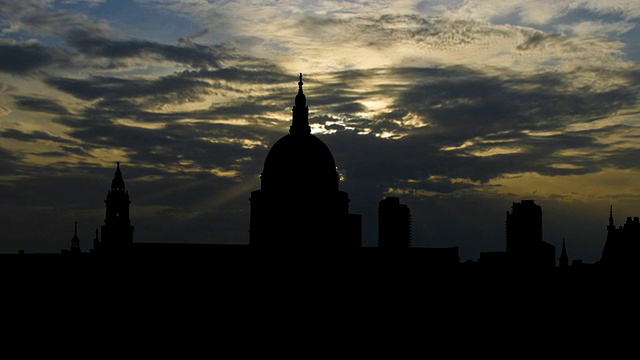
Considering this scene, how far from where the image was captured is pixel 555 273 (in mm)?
107250

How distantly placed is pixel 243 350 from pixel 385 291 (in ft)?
67.0

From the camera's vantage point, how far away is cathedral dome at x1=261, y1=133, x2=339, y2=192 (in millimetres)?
95062

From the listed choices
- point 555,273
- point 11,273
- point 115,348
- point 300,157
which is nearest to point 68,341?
point 115,348

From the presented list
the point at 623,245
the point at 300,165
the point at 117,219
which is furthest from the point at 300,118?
the point at 623,245

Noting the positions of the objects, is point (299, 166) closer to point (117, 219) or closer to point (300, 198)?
point (300, 198)

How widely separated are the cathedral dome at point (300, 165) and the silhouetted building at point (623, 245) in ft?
111

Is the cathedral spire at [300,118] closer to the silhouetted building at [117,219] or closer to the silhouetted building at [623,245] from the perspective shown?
the silhouetted building at [117,219]

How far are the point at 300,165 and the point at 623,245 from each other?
1538 inches

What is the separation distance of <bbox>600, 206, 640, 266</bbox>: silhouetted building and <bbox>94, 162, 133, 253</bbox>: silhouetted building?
53.6 metres

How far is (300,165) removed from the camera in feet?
312

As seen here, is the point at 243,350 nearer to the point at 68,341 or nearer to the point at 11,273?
the point at 68,341

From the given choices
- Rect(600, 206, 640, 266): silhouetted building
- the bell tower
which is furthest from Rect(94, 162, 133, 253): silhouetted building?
Rect(600, 206, 640, 266): silhouetted building

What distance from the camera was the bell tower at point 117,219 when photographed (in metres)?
84.6

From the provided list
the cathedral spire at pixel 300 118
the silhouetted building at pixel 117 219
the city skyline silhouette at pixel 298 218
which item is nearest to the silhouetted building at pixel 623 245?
the city skyline silhouette at pixel 298 218
